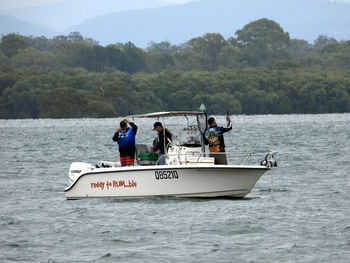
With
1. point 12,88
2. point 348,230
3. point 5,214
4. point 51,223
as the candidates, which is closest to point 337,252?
point 348,230

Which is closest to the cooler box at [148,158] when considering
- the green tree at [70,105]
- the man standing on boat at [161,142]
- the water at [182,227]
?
the man standing on boat at [161,142]

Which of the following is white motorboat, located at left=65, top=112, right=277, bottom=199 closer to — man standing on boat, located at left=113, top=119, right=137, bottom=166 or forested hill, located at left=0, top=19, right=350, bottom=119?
man standing on boat, located at left=113, top=119, right=137, bottom=166

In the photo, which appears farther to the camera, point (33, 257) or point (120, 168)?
point (120, 168)

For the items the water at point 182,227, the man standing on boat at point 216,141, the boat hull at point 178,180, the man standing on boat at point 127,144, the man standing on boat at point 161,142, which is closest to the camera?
the water at point 182,227

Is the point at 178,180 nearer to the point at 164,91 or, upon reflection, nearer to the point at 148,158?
the point at 148,158

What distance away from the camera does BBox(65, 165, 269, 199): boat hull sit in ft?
61.0

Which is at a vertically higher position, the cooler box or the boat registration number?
the cooler box

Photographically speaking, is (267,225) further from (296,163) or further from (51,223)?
(296,163)

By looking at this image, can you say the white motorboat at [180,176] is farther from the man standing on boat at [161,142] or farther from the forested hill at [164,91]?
the forested hill at [164,91]

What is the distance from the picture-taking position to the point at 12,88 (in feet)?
444

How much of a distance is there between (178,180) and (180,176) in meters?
0.13

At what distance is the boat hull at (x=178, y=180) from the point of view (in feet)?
61.0

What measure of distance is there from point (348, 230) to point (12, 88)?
124559mm

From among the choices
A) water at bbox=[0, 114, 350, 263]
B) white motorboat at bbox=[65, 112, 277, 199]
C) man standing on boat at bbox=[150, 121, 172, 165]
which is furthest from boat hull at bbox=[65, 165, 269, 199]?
man standing on boat at bbox=[150, 121, 172, 165]
